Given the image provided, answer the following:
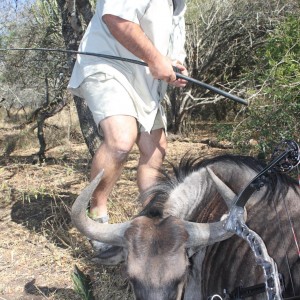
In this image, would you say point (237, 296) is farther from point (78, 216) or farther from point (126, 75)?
point (126, 75)

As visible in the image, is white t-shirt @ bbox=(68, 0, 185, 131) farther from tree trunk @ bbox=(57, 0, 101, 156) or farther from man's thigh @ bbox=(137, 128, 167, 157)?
tree trunk @ bbox=(57, 0, 101, 156)

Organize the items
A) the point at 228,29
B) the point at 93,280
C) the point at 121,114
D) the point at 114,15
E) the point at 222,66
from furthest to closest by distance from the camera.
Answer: the point at 222,66 → the point at 228,29 → the point at 93,280 → the point at 121,114 → the point at 114,15

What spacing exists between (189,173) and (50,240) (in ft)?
7.25

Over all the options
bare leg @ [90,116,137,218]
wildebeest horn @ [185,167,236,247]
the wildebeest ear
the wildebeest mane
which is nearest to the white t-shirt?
bare leg @ [90,116,137,218]

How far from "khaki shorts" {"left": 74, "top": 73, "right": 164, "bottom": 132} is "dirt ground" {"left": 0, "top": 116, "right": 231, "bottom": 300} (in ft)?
2.38

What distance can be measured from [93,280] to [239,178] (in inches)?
65.3

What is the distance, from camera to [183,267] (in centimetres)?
239

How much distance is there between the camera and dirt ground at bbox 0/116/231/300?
A: 3.97 m

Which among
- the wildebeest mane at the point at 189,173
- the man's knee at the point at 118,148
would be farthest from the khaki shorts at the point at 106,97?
the wildebeest mane at the point at 189,173

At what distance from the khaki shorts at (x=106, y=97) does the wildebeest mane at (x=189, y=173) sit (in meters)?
0.72

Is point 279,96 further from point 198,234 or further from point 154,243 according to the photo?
point 154,243

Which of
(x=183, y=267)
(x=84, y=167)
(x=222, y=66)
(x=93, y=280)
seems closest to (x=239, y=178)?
(x=183, y=267)

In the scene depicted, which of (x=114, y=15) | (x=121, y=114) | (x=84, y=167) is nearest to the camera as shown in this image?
(x=114, y=15)

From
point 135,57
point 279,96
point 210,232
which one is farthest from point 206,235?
point 279,96
